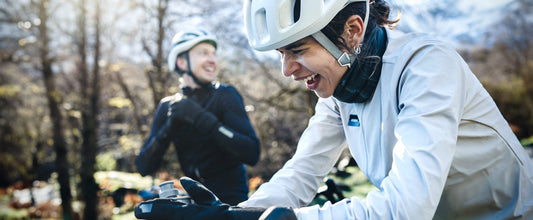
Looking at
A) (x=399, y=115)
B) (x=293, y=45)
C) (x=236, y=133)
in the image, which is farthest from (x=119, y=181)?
(x=399, y=115)

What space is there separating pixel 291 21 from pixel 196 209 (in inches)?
32.0

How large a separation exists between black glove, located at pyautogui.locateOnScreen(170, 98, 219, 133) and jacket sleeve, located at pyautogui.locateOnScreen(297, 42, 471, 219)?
190 centimetres

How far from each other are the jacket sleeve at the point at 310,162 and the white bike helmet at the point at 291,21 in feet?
1.58

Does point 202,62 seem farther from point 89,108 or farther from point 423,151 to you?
point 89,108

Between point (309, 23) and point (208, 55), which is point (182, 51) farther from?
point (309, 23)

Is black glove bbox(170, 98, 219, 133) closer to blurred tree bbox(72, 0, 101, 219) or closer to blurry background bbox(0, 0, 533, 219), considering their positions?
blurry background bbox(0, 0, 533, 219)

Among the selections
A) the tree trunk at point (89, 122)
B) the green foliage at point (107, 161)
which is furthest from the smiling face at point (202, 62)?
the green foliage at point (107, 161)

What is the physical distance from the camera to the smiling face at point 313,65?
148 centimetres

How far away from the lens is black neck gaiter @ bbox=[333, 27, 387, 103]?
4.90ft

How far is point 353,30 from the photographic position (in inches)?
59.4

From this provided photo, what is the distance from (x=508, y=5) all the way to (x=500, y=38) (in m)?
1.16

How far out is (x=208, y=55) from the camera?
134 inches

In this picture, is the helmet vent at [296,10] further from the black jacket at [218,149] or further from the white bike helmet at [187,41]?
the white bike helmet at [187,41]

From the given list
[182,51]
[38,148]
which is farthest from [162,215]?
[38,148]
